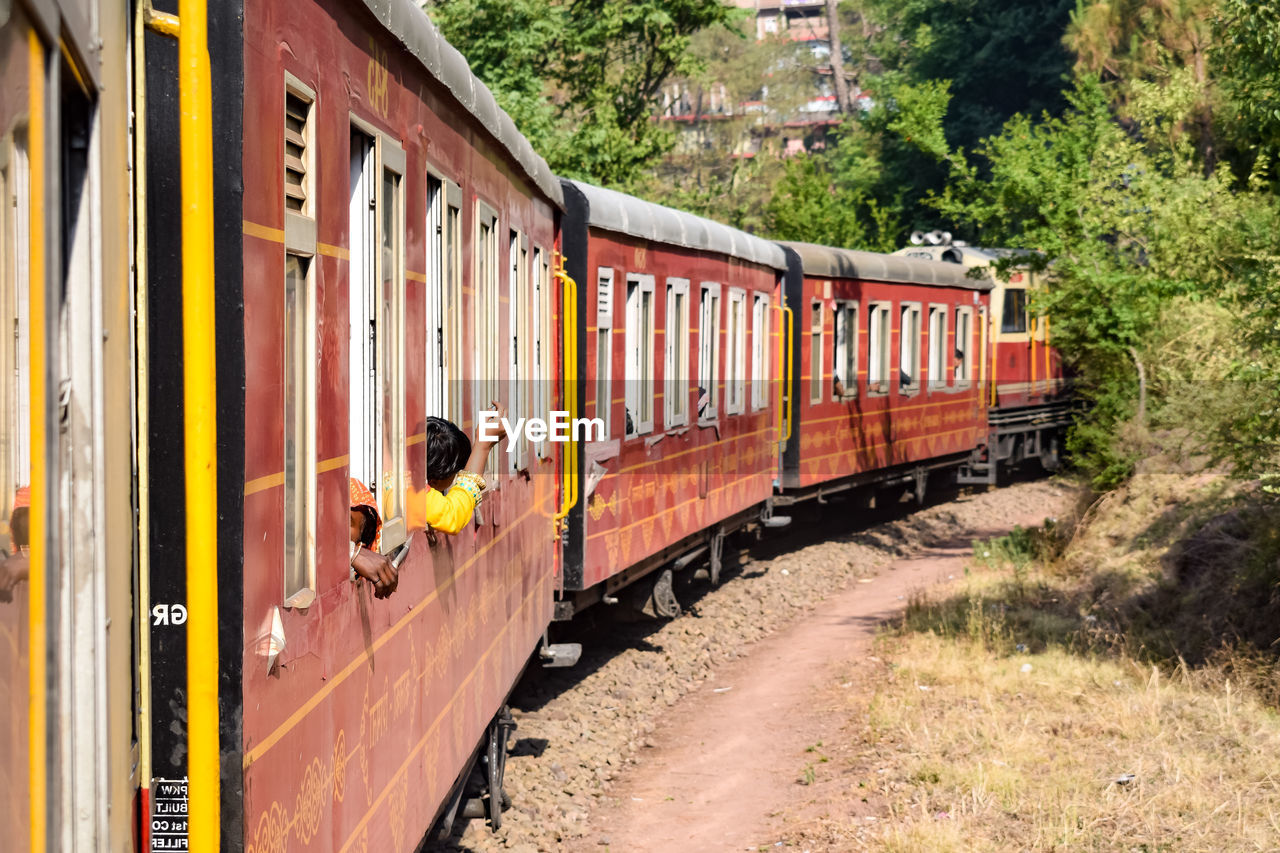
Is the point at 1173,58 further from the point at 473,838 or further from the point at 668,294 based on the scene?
the point at 473,838

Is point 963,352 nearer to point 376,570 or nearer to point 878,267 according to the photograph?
point 878,267

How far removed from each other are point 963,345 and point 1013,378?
3079 millimetres

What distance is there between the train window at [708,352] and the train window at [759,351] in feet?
5.11

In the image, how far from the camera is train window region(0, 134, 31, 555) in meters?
1.78

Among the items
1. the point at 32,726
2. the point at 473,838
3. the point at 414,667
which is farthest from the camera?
the point at 473,838

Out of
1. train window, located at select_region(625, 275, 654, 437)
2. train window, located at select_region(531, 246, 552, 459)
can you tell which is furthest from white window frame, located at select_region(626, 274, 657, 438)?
train window, located at select_region(531, 246, 552, 459)

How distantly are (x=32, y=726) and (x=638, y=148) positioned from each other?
83.4ft

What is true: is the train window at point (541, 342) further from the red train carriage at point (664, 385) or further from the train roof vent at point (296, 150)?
the train roof vent at point (296, 150)

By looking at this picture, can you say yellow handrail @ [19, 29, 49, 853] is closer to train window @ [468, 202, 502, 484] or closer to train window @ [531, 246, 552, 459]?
train window @ [468, 202, 502, 484]

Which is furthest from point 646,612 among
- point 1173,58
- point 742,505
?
point 1173,58

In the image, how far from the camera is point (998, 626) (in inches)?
489

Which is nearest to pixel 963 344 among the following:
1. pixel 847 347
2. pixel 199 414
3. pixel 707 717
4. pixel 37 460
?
pixel 847 347

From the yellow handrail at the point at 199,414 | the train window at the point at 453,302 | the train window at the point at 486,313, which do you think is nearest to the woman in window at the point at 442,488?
the train window at the point at 453,302

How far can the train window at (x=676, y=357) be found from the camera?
12.3m
